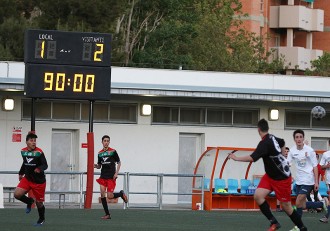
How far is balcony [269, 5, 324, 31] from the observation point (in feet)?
264

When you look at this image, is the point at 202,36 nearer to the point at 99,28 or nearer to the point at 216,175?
the point at 99,28

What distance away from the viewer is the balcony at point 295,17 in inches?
3172

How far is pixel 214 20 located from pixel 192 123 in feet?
79.4

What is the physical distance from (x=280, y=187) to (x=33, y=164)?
5.69 meters

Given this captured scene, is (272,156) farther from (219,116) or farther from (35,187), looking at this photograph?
(219,116)

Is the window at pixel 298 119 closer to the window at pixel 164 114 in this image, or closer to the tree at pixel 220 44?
the window at pixel 164 114

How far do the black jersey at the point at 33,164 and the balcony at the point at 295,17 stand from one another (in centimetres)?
5696

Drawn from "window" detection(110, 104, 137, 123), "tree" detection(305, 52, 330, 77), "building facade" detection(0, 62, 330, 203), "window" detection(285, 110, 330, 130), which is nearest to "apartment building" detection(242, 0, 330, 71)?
"tree" detection(305, 52, 330, 77)

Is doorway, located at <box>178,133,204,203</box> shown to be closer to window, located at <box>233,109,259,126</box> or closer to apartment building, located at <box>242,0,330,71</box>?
window, located at <box>233,109,259,126</box>

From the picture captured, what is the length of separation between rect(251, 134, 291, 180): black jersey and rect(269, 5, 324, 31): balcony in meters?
59.5

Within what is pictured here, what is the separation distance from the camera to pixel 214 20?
64312 millimetres

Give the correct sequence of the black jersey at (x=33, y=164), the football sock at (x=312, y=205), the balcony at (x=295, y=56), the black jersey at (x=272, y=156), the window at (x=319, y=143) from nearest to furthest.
A: the black jersey at (x=272, y=156), the black jersey at (x=33, y=164), the football sock at (x=312, y=205), the window at (x=319, y=143), the balcony at (x=295, y=56)

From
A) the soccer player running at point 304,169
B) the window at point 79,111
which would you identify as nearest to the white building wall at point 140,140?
the window at point 79,111

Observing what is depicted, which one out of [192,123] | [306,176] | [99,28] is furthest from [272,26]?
[306,176]
